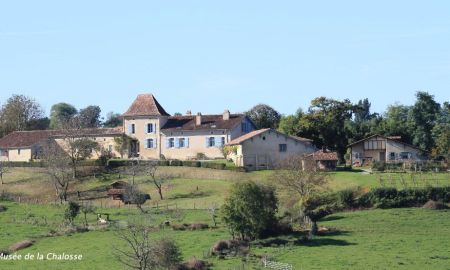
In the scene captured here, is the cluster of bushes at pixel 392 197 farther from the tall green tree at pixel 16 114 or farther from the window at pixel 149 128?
the tall green tree at pixel 16 114

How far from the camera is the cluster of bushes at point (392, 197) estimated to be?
193 feet

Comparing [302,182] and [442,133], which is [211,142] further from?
[302,182]

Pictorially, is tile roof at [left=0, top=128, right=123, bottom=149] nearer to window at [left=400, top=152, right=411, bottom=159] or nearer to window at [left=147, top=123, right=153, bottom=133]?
window at [left=147, top=123, right=153, bottom=133]

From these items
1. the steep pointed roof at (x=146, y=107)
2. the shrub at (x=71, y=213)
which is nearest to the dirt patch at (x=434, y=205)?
the shrub at (x=71, y=213)

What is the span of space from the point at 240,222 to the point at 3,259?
46.8 ft

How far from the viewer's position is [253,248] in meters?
47.8

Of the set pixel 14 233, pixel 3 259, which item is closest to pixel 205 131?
pixel 14 233

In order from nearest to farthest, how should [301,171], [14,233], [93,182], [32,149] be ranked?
1. [14,233]
2. [301,171]
3. [93,182]
4. [32,149]

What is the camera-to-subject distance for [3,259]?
1901 inches

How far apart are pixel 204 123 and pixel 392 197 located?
3494 centimetres

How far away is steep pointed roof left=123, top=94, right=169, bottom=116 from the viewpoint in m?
91.9

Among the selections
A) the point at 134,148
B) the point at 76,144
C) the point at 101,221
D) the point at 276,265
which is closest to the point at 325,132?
the point at 134,148

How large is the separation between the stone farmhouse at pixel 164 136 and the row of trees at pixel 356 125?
5.80 metres

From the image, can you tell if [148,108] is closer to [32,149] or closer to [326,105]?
[32,149]
